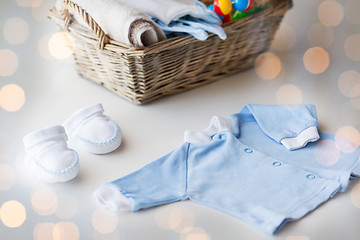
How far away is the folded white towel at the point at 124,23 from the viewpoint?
1.35 meters

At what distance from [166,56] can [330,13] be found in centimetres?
107

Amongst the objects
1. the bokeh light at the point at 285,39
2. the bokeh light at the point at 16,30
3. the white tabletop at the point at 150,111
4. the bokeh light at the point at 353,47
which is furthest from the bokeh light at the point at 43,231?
the bokeh light at the point at 353,47

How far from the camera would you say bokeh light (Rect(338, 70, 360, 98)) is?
1.61m

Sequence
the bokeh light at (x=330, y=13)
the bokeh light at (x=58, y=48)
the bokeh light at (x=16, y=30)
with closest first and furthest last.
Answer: the bokeh light at (x=58, y=48) < the bokeh light at (x=16, y=30) < the bokeh light at (x=330, y=13)

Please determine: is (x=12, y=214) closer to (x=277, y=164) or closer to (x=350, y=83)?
(x=277, y=164)

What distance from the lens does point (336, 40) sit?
1.93 meters

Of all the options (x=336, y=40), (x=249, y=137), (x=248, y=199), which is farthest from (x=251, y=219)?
(x=336, y=40)

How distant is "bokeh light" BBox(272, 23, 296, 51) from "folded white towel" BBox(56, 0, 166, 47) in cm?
64

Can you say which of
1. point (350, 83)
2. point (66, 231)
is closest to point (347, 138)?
point (350, 83)

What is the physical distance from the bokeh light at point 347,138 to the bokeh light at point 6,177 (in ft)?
2.84

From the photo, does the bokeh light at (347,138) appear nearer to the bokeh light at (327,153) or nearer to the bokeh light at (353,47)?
the bokeh light at (327,153)

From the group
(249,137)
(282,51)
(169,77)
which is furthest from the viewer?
(282,51)

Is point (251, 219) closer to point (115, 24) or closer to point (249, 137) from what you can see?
point (249, 137)

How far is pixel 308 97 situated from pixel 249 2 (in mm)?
365
